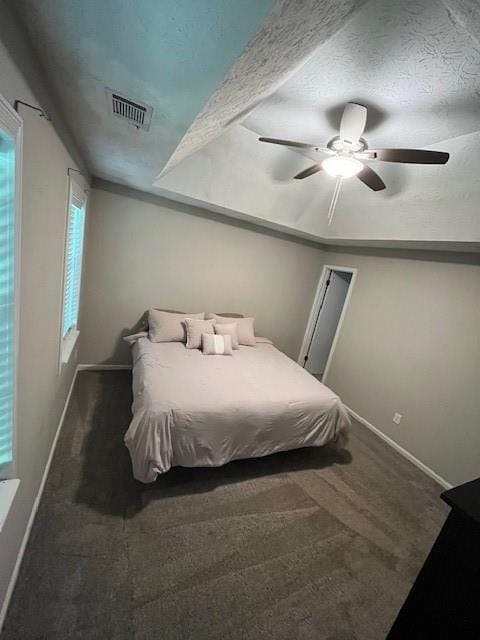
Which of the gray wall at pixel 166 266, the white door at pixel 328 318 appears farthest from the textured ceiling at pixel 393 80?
the white door at pixel 328 318

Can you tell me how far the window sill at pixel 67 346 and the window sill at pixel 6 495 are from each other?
1040mm

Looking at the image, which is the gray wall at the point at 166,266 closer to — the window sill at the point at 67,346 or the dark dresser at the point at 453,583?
the window sill at the point at 67,346

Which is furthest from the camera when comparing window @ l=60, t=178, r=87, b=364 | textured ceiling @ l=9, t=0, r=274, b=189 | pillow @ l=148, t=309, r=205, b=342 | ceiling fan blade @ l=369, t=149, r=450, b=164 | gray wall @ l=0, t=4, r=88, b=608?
pillow @ l=148, t=309, r=205, b=342

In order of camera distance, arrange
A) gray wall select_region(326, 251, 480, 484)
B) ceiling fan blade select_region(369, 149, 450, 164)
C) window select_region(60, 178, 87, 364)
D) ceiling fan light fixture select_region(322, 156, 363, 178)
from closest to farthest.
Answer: ceiling fan blade select_region(369, 149, 450, 164) → ceiling fan light fixture select_region(322, 156, 363, 178) → window select_region(60, 178, 87, 364) → gray wall select_region(326, 251, 480, 484)

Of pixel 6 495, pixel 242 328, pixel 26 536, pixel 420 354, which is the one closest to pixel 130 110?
pixel 6 495

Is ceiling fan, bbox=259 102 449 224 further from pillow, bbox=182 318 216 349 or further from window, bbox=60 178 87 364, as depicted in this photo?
pillow, bbox=182 318 216 349

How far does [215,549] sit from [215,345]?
179 cm

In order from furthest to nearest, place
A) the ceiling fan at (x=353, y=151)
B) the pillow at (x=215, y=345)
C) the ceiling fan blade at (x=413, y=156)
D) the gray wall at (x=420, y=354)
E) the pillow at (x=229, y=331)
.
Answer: the pillow at (x=229, y=331)
the pillow at (x=215, y=345)
the gray wall at (x=420, y=354)
the ceiling fan at (x=353, y=151)
the ceiling fan blade at (x=413, y=156)

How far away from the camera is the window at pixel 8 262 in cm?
79

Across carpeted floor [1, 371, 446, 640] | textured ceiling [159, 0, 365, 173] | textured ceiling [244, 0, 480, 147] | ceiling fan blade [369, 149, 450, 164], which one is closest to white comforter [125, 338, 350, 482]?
carpeted floor [1, 371, 446, 640]

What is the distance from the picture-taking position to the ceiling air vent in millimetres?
1054

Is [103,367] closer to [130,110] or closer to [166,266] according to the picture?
[166,266]

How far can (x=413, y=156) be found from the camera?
5.03 feet

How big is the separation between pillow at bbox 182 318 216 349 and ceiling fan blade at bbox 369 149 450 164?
227cm
